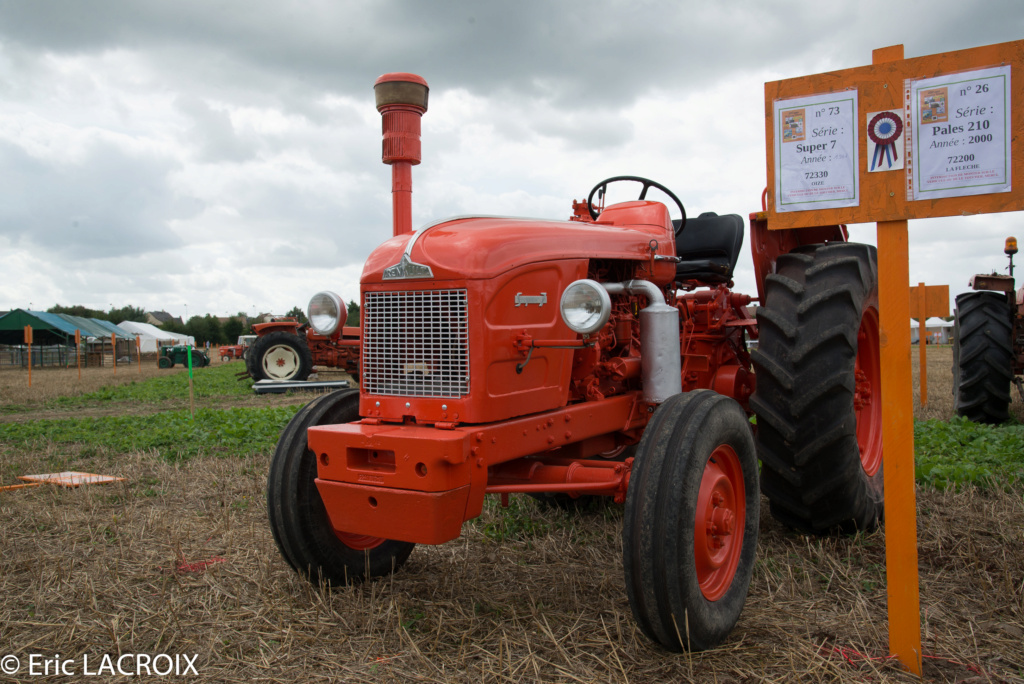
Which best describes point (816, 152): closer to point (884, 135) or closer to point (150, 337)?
point (884, 135)

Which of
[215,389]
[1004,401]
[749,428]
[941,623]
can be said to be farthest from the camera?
[215,389]

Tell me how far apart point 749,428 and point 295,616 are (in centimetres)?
205

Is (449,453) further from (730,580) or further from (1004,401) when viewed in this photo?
(1004,401)

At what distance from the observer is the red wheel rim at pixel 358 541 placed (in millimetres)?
3336

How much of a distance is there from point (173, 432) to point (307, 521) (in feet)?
17.6

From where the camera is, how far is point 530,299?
2891 millimetres

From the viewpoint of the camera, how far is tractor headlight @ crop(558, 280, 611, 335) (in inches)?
102

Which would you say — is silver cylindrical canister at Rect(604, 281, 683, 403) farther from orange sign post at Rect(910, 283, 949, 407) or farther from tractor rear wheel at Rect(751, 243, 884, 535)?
orange sign post at Rect(910, 283, 949, 407)

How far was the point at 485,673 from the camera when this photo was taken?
2508mm

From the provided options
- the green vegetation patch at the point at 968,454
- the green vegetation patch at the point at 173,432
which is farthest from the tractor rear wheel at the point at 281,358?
the green vegetation patch at the point at 968,454

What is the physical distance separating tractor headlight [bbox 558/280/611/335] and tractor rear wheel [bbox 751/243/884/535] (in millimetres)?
1220

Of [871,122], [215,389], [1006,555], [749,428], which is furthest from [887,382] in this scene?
[215,389]

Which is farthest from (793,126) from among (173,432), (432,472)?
(173,432)

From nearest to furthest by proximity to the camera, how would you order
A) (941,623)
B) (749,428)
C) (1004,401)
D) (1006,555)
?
(941,623), (749,428), (1006,555), (1004,401)
